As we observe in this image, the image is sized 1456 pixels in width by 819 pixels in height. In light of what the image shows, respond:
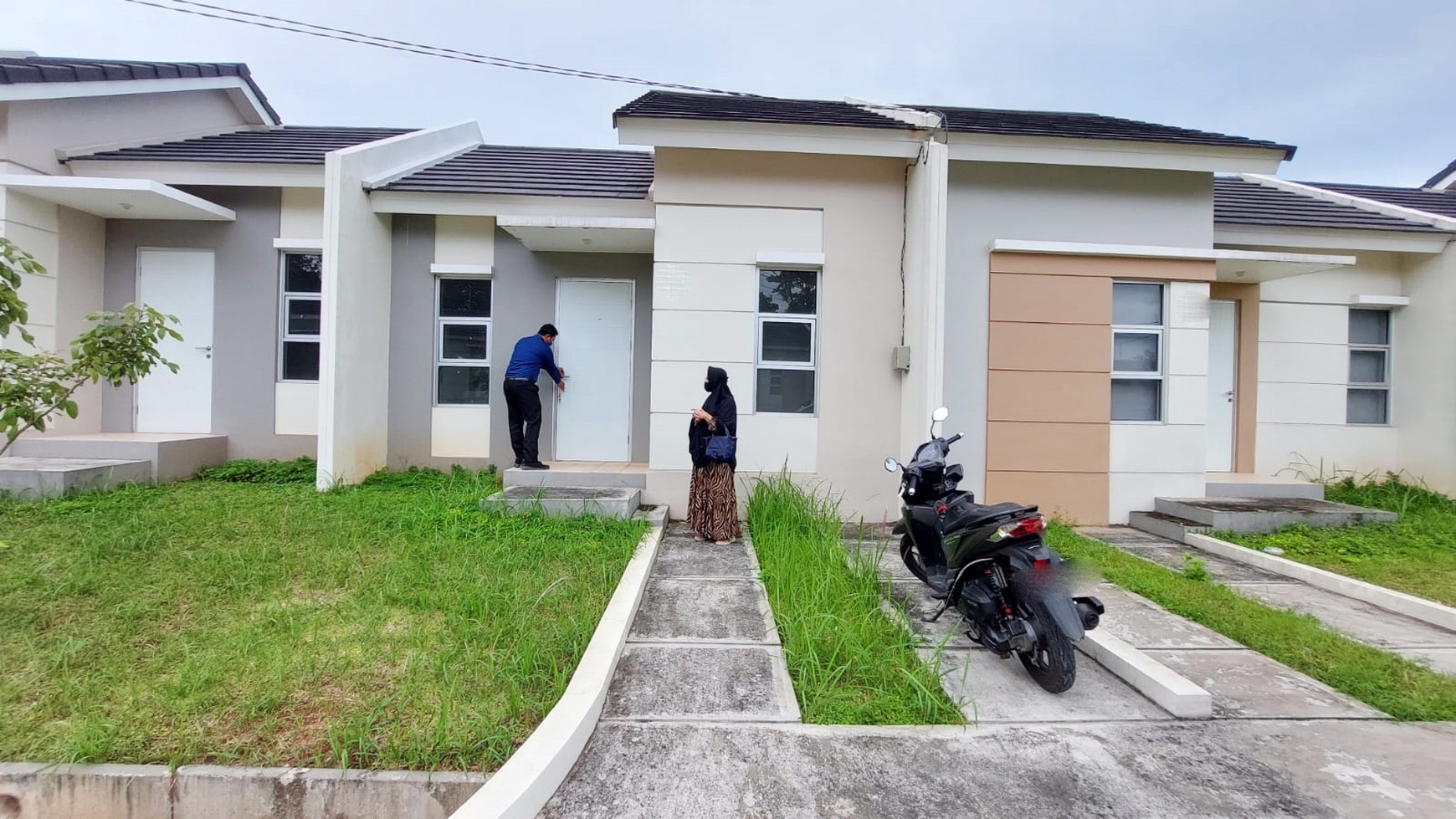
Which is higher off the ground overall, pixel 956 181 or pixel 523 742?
pixel 956 181

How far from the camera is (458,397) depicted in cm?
767

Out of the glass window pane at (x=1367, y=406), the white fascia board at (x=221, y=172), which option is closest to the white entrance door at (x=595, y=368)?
the white fascia board at (x=221, y=172)

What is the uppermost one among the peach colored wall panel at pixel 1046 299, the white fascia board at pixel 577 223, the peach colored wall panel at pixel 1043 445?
the white fascia board at pixel 577 223

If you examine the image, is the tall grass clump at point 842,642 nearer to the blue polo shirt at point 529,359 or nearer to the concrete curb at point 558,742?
the concrete curb at point 558,742

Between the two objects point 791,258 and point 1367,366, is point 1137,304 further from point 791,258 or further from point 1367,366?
point 1367,366

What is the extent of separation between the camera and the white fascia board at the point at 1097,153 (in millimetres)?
6121

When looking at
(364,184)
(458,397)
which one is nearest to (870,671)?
(458,397)

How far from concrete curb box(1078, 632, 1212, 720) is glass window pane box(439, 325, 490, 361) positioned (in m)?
7.03

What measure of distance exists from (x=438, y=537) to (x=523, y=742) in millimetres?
2923

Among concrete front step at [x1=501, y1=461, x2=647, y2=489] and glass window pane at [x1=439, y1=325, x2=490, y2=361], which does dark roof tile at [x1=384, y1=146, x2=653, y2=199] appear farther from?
concrete front step at [x1=501, y1=461, x2=647, y2=489]

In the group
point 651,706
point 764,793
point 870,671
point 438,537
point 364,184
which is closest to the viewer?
point 764,793

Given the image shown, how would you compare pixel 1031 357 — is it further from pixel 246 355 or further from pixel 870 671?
pixel 246 355

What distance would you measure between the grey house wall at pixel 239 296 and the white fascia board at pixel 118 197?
7.8 inches

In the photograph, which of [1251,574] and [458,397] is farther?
[458,397]
